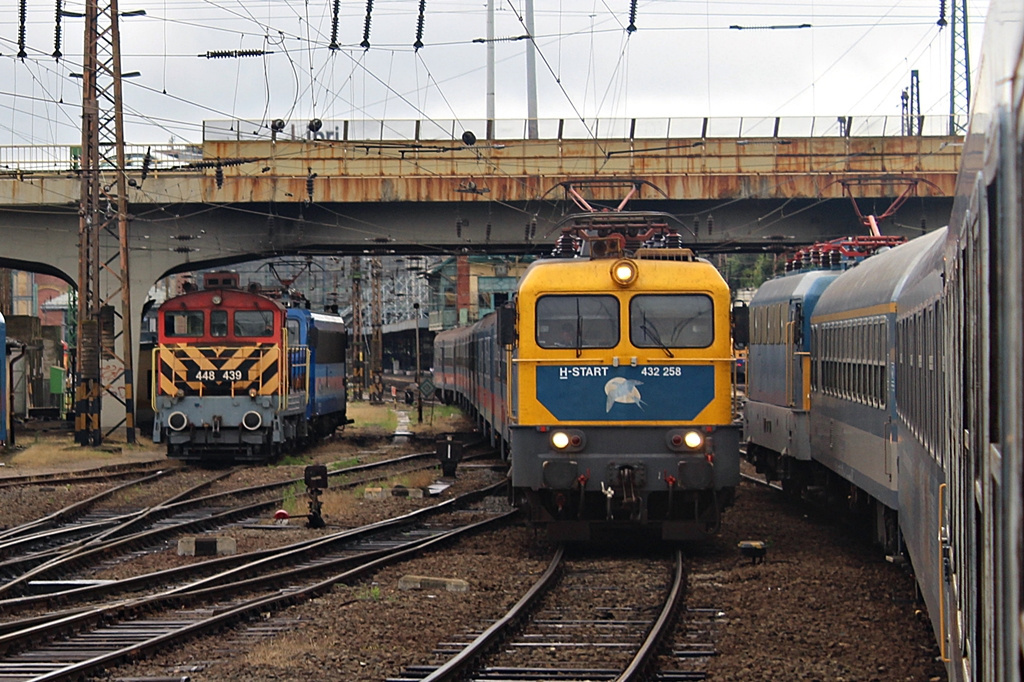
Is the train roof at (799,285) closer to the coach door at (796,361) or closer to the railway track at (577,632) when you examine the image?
the coach door at (796,361)

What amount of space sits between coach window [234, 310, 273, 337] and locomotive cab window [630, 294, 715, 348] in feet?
42.8

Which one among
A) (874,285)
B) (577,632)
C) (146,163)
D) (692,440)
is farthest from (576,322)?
(146,163)

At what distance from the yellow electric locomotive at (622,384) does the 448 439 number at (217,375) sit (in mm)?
12611

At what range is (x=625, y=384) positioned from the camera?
1325 centimetres

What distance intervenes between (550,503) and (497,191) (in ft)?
62.5

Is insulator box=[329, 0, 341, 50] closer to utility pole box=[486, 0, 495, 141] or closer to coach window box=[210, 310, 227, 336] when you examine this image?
coach window box=[210, 310, 227, 336]

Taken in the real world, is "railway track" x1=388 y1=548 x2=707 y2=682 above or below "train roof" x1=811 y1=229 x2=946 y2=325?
below

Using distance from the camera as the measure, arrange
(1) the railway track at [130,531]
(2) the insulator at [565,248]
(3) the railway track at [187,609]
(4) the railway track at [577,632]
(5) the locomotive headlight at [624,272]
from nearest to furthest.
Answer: (4) the railway track at [577,632] < (3) the railway track at [187,609] < (1) the railway track at [130,531] < (5) the locomotive headlight at [624,272] < (2) the insulator at [565,248]

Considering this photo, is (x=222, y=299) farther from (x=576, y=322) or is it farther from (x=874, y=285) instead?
(x=874, y=285)

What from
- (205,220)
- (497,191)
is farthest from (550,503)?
(205,220)

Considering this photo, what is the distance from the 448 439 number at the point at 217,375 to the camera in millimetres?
25047

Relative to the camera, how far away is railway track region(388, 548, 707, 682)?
8.58 meters

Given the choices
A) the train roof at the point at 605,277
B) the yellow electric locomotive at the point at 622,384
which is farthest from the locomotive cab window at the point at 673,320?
the train roof at the point at 605,277

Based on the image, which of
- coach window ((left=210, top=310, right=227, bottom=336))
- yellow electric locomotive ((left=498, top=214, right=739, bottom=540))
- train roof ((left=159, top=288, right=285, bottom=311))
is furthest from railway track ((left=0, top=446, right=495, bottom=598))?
yellow electric locomotive ((left=498, top=214, right=739, bottom=540))
